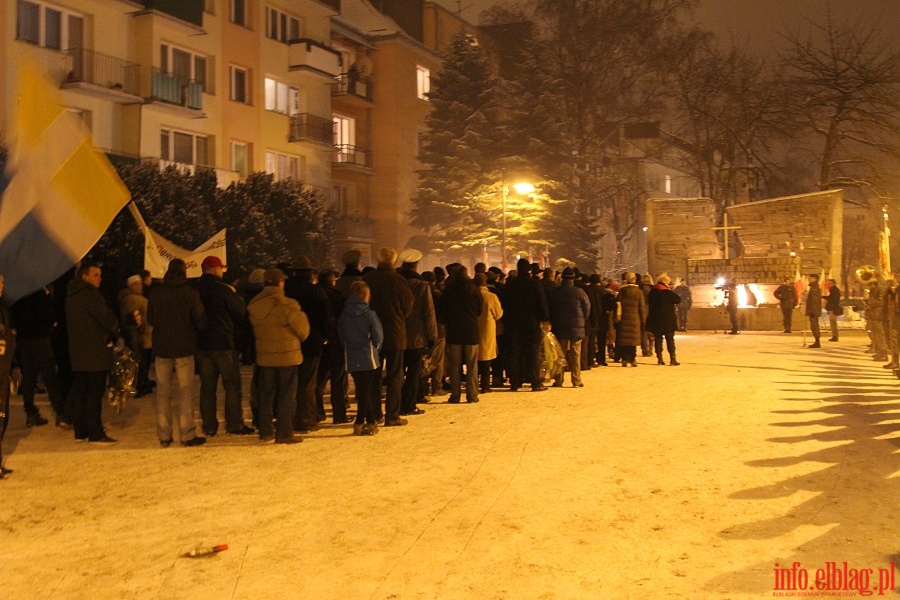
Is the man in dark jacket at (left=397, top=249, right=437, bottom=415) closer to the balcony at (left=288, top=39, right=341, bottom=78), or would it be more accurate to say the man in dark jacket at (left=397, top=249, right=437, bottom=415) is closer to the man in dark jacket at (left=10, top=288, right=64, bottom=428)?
the man in dark jacket at (left=10, top=288, right=64, bottom=428)

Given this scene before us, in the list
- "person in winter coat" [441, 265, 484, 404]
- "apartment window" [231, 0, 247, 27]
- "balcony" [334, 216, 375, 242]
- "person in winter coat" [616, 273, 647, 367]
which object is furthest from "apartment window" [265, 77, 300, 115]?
"person in winter coat" [441, 265, 484, 404]

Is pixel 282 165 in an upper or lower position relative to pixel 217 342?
upper

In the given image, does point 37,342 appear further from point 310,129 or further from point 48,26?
point 310,129

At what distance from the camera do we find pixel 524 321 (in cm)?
1507

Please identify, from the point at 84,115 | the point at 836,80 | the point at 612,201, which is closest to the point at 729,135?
the point at 836,80

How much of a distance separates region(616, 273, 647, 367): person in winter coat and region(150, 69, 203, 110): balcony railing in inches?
776

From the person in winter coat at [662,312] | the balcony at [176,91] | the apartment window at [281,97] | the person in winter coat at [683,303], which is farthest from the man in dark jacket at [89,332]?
the apartment window at [281,97]

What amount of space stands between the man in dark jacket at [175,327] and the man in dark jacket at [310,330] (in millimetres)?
1183

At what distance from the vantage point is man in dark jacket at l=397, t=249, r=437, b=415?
1242 centimetres

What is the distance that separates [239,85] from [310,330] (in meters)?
30.6

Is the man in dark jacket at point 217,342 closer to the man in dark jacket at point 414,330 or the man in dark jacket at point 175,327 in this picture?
the man in dark jacket at point 175,327

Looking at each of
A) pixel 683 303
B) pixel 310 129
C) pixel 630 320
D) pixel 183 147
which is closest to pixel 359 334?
pixel 630 320

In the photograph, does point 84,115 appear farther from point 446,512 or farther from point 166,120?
point 446,512

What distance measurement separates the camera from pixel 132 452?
33.5 feet
